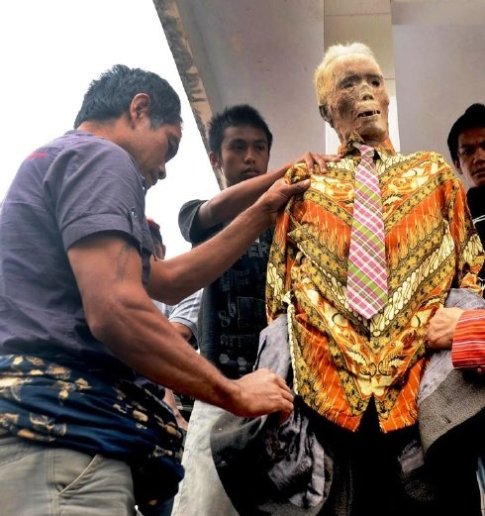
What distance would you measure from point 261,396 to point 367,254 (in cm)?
55

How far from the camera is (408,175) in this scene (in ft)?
7.27

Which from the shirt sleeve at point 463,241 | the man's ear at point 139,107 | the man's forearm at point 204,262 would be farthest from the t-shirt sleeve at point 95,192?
the shirt sleeve at point 463,241

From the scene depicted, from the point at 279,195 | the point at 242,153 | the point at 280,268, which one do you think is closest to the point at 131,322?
the point at 280,268

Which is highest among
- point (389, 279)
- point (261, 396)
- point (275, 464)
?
point (389, 279)

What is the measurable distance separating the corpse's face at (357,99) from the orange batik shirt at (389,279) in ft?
0.45

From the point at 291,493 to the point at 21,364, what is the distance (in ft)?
2.45

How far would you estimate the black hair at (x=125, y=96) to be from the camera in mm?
2086

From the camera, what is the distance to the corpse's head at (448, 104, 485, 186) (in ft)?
11.0

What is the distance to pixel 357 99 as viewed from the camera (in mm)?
2477

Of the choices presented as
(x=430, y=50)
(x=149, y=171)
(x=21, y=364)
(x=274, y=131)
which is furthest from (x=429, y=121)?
(x=21, y=364)

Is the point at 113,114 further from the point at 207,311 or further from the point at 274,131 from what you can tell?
the point at 274,131

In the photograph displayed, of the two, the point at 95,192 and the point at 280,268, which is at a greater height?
the point at 95,192

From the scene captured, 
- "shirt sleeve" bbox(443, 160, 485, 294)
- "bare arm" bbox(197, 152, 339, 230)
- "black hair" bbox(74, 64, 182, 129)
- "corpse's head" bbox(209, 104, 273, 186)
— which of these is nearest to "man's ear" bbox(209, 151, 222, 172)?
"corpse's head" bbox(209, 104, 273, 186)

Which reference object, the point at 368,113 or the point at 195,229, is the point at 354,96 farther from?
the point at 195,229
